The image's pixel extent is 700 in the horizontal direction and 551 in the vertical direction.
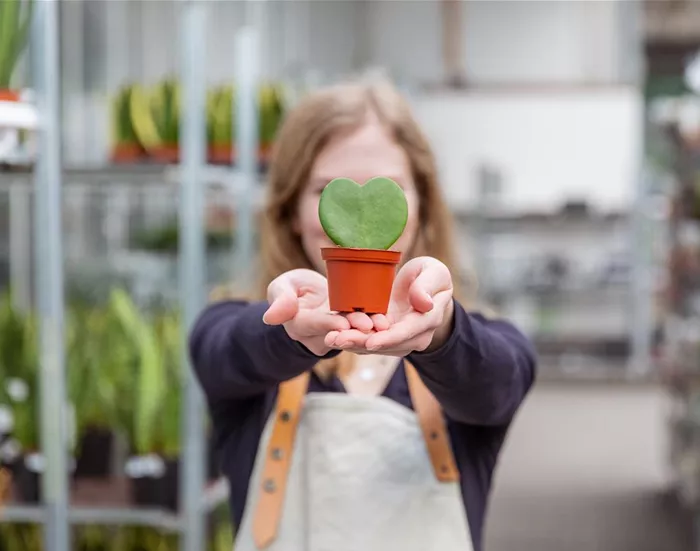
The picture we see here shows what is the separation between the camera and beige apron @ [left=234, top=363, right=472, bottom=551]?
1.19 meters

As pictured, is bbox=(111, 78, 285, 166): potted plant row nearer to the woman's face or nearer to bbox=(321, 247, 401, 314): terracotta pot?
the woman's face

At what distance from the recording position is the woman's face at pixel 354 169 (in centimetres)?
121

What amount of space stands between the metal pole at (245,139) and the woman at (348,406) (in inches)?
63.1

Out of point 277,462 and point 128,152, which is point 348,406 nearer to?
point 277,462

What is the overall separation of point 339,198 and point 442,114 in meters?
8.26

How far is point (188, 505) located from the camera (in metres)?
2.36

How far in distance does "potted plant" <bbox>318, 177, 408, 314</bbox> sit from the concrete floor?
311cm

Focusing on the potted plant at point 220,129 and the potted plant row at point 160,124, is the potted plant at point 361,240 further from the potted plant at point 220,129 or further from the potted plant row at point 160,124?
the potted plant at point 220,129

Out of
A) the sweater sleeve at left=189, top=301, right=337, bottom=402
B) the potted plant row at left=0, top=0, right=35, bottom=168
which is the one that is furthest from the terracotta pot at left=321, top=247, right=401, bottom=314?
the potted plant row at left=0, top=0, right=35, bottom=168

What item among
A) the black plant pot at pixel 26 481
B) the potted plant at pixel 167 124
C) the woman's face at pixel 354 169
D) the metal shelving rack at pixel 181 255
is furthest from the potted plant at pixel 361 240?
the potted plant at pixel 167 124

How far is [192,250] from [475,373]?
4.86 feet

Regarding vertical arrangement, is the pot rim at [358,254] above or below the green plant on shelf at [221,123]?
below

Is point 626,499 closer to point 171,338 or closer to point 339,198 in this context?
point 171,338

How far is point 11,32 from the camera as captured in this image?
74.9 inches
